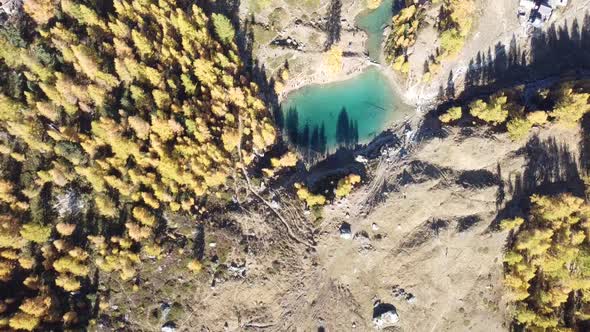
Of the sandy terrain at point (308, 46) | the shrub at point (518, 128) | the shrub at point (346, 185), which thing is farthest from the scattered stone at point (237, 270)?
the shrub at point (518, 128)

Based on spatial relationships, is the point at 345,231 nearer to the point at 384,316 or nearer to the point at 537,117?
the point at 384,316

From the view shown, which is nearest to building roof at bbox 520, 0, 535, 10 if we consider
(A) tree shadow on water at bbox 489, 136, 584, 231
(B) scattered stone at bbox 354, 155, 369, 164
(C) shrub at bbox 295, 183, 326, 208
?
(A) tree shadow on water at bbox 489, 136, 584, 231

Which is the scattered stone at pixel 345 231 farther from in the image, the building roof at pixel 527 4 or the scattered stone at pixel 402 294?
the building roof at pixel 527 4

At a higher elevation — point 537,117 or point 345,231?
point 537,117

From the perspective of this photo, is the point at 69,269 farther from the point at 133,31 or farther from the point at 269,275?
the point at 133,31

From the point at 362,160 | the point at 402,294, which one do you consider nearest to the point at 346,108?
the point at 362,160
